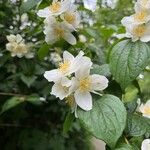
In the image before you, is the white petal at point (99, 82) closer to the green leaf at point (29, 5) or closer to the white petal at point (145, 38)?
the white petal at point (145, 38)

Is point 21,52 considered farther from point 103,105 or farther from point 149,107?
point 103,105

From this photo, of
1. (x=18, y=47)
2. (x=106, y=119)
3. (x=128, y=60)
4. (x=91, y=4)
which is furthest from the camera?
(x=18, y=47)

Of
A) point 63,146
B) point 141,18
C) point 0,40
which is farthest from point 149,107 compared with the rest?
point 63,146

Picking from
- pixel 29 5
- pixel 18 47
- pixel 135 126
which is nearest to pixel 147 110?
pixel 135 126

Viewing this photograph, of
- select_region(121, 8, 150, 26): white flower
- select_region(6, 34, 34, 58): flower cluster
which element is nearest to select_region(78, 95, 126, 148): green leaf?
select_region(121, 8, 150, 26): white flower

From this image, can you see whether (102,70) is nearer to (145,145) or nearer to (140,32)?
(140,32)
